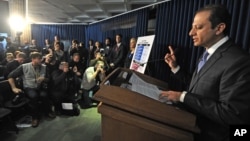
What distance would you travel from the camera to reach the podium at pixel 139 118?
84 cm

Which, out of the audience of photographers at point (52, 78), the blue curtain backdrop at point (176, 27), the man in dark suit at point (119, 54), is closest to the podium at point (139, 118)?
the blue curtain backdrop at point (176, 27)

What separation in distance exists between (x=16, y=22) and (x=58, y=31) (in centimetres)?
316

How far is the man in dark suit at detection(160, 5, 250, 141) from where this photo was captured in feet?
2.57

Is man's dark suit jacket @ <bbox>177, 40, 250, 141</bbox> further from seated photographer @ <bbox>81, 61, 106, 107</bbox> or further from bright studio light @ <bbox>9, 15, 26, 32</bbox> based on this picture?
bright studio light @ <bbox>9, 15, 26, 32</bbox>

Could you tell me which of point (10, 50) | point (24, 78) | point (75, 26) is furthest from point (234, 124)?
point (75, 26)

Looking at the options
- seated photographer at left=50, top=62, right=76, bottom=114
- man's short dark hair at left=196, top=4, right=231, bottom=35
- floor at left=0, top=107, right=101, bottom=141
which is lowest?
floor at left=0, top=107, right=101, bottom=141

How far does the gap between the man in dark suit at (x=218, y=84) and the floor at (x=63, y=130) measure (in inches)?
78.0

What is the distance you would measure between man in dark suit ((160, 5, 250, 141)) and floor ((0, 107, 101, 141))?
6.50 feet

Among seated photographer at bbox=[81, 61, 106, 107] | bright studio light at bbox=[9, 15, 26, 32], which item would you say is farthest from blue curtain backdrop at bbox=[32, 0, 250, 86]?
bright studio light at bbox=[9, 15, 26, 32]

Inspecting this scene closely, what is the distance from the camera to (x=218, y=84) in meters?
0.89

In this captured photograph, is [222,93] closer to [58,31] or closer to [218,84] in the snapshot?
[218,84]

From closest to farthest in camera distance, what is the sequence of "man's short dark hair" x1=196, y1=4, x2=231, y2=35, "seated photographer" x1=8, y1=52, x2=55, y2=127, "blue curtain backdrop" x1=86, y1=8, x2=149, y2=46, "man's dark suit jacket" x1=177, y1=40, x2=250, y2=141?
1. "man's dark suit jacket" x1=177, y1=40, x2=250, y2=141
2. "man's short dark hair" x1=196, y1=4, x2=231, y2=35
3. "seated photographer" x1=8, y1=52, x2=55, y2=127
4. "blue curtain backdrop" x1=86, y1=8, x2=149, y2=46

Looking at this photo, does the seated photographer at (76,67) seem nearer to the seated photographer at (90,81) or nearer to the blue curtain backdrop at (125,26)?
the seated photographer at (90,81)

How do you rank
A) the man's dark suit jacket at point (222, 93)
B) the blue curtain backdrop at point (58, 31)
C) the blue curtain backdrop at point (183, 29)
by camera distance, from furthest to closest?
the blue curtain backdrop at point (58, 31) → the blue curtain backdrop at point (183, 29) → the man's dark suit jacket at point (222, 93)
